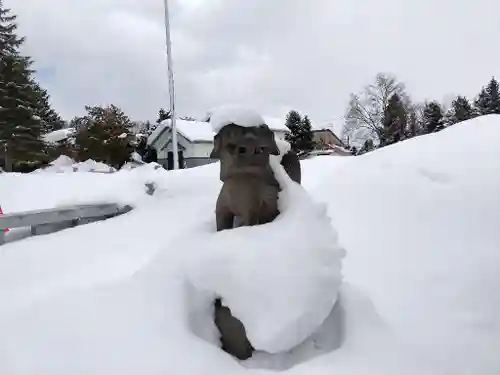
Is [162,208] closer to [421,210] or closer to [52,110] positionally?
[421,210]

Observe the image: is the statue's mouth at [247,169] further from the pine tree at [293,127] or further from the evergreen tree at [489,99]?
the evergreen tree at [489,99]

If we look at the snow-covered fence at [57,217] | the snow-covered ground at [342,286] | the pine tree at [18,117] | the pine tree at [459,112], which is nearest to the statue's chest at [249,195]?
the snow-covered ground at [342,286]

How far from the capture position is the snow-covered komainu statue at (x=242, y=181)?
6.99 feet

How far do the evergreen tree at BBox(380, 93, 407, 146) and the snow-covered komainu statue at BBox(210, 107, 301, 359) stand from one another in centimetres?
2583

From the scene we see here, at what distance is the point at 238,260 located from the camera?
208 centimetres

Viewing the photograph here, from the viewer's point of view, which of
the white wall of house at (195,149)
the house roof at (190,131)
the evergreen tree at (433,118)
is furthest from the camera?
the evergreen tree at (433,118)

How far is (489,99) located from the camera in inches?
992

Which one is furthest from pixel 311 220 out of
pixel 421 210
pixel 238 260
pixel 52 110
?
pixel 52 110

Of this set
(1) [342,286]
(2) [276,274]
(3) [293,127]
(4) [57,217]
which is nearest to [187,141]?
(3) [293,127]

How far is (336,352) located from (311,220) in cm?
71

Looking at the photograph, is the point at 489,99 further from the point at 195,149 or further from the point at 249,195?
the point at 249,195

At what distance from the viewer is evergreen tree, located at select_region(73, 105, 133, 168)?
20.2 m

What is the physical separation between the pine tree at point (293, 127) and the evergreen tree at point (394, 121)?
609cm

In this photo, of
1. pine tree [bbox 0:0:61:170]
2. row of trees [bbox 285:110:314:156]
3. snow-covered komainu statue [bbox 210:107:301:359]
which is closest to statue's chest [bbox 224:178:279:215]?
snow-covered komainu statue [bbox 210:107:301:359]
